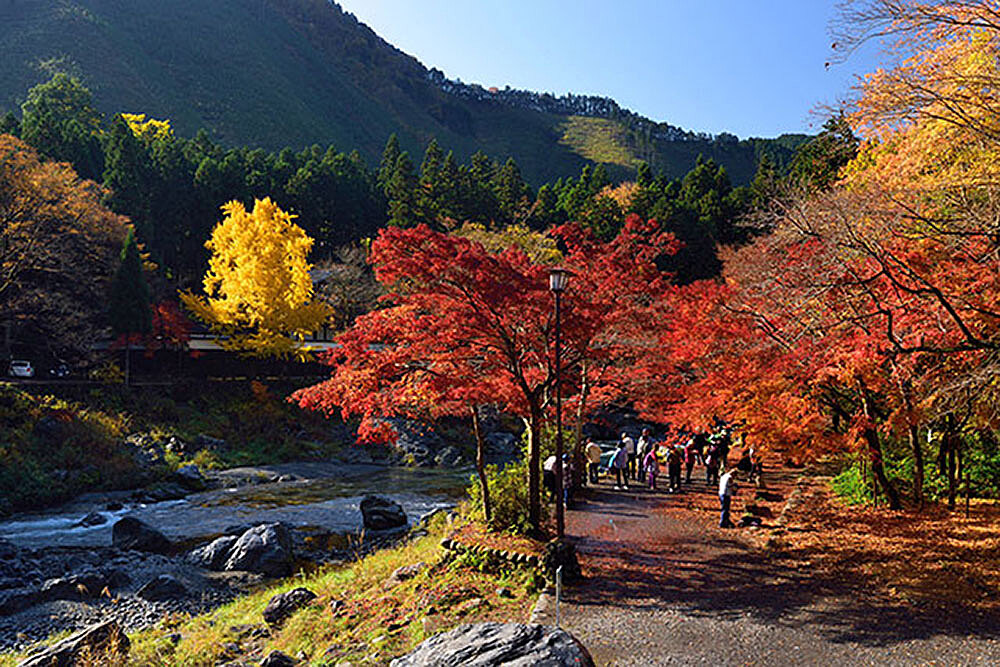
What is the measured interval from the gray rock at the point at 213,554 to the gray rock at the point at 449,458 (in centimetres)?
1562

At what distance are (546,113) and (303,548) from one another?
17231 centimetres

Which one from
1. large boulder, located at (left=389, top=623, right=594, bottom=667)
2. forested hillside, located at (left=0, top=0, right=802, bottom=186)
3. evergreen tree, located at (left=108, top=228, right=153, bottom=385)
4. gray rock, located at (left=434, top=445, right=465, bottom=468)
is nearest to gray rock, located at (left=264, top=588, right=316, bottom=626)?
large boulder, located at (left=389, top=623, right=594, bottom=667)

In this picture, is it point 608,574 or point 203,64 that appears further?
point 203,64

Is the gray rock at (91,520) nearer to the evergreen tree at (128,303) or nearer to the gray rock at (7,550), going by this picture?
the gray rock at (7,550)

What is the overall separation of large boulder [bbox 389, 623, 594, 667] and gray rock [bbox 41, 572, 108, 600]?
10897 mm

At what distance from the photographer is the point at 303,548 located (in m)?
17.8

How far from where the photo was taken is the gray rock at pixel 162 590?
14.4 meters

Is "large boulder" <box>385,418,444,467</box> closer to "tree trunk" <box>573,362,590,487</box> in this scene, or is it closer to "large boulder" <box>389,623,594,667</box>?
"tree trunk" <box>573,362,590,487</box>

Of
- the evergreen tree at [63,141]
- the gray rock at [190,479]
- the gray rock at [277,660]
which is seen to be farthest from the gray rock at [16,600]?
the evergreen tree at [63,141]

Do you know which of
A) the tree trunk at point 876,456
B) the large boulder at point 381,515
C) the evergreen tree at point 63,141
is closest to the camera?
the tree trunk at point 876,456

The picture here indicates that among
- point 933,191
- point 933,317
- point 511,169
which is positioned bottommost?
point 933,317

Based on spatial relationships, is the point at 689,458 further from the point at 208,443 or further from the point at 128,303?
the point at 128,303

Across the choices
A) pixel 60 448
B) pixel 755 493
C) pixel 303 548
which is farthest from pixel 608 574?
pixel 60 448

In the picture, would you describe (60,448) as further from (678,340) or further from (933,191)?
(933,191)
